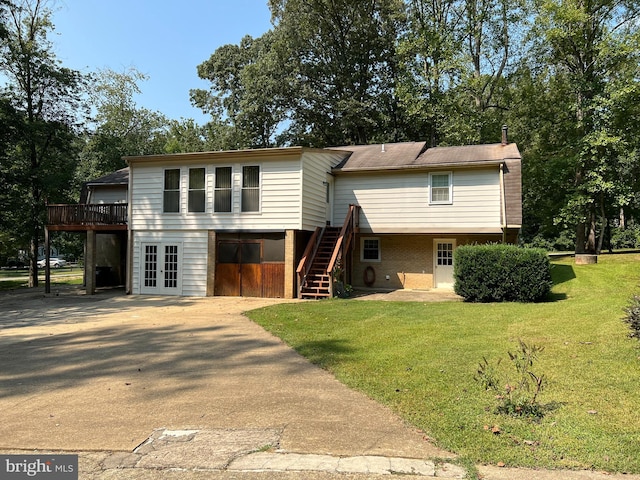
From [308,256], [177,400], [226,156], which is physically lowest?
[177,400]

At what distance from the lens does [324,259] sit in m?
16.6

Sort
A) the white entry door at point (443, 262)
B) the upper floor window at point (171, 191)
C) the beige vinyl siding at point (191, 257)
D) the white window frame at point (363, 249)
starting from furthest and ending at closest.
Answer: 1. the white window frame at point (363, 249)
2. the white entry door at point (443, 262)
3. the upper floor window at point (171, 191)
4. the beige vinyl siding at point (191, 257)

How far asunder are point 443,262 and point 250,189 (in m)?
8.20

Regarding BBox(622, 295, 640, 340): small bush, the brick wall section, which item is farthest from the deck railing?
BBox(622, 295, 640, 340): small bush

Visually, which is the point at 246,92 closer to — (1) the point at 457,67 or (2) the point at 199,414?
(1) the point at 457,67

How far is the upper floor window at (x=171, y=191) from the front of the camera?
17.4 m

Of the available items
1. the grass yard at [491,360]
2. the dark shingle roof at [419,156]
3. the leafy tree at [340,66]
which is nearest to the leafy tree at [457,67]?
the leafy tree at [340,66]

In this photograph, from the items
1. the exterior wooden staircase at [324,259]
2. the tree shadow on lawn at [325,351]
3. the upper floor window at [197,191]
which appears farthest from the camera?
the upper floor window at [197,191]

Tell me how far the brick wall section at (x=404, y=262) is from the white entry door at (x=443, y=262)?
0.53 feet

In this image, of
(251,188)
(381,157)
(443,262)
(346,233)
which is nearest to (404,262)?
(443,262)

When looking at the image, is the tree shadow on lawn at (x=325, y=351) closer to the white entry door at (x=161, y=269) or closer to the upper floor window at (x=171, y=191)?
the white entry door at (x=161, y=269)

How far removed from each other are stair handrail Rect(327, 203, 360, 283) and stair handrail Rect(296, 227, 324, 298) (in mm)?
883

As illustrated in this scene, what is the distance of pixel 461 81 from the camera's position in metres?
28.5

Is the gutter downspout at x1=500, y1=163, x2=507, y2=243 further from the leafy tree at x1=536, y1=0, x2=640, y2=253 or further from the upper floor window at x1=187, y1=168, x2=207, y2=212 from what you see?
the upper floor window at x1=187, y1=168, x2=207, y2=212
